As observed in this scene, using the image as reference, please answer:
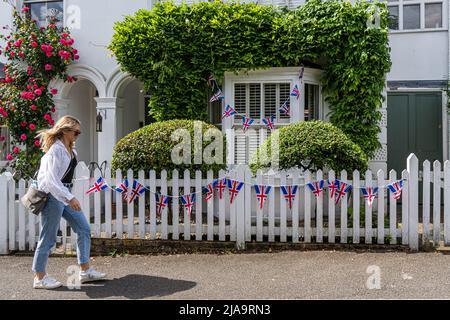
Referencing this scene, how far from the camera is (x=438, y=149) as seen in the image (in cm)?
1073

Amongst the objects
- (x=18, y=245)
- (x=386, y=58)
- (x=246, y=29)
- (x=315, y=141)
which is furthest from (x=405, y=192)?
(x=18, y=245)

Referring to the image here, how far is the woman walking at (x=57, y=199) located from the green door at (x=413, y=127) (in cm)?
786

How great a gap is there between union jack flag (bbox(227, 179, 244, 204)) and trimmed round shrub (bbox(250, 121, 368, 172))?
0.63 metres

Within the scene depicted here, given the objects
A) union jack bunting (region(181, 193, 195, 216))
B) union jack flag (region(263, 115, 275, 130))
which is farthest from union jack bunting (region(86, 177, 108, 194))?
union jack flag (region(263, 115, 275, 130))

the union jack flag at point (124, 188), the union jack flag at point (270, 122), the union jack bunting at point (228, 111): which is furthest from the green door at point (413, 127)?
the union jack flag at point (124, 188)

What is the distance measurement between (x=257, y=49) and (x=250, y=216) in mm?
3588

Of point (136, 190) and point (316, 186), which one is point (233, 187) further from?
point (136, 190)

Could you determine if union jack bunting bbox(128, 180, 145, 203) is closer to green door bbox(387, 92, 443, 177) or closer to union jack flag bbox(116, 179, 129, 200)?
union jack flag bbox(116, 179, 129, 200)

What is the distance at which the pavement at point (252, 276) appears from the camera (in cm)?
500

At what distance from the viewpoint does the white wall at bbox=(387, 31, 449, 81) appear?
1056 cm

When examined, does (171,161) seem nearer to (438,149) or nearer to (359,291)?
(359,291)

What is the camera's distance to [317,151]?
23.1ft

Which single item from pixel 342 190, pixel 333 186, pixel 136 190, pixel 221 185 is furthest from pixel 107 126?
pixel 342 190

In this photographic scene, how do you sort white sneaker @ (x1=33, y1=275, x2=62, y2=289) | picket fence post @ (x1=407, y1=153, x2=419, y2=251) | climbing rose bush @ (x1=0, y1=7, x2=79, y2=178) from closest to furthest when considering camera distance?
white sneaker @ (x1=33, y1=275, x2=62, y2=289) → picket fence post @ (x1=407, y1=153, x2=419, y2=251) → climbing rose bush @ (x1=0, y1=7, x2=79, y2=178)
